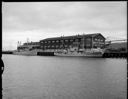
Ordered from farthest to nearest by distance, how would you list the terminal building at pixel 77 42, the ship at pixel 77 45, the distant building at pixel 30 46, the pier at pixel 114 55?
1. the distant building at pixel 30 46
2. the terminal building at pixel 77 42
3. the ship at pixel 77 45
4. the pier at pixel 114 55

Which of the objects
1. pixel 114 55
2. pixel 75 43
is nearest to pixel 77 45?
pixel 75 43

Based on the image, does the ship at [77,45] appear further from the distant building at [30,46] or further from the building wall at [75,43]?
the distant building at [30,46]

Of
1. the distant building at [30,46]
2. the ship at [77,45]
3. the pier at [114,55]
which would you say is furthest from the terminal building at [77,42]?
the distant building at [30,46]

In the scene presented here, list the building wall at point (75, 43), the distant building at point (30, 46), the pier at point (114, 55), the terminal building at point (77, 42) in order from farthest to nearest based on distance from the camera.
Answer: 1. the distant building at point (30, 46)
2. the building wall at point (75, 43)
3. the terminal building at point (77, 42)
4. the pier at point (114, 55)

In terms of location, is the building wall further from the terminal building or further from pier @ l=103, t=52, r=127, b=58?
pier @ l=103, t=52, r=127, b=58

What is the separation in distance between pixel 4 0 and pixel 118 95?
34.1ft

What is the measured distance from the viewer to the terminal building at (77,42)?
7480 centimetres

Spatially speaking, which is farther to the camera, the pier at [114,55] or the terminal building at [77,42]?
the terminal building at [77,42]

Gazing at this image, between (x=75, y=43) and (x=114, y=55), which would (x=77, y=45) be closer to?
(x=75, y=43)

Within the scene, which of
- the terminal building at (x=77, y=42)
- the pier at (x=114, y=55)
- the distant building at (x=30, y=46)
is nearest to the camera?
the pier at (x=114, y=55)

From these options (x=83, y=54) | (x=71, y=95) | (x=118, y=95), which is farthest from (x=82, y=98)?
(x=83, y=54)

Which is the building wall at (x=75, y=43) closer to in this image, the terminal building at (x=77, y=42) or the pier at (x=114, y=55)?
the terminal building at (x=77, y=42)

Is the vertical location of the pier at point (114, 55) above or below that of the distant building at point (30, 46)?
below

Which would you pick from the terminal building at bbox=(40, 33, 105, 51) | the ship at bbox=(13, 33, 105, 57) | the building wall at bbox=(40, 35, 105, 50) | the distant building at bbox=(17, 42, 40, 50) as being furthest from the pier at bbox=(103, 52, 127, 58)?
the distant building at bbox=(17, 42, 40, 50)
